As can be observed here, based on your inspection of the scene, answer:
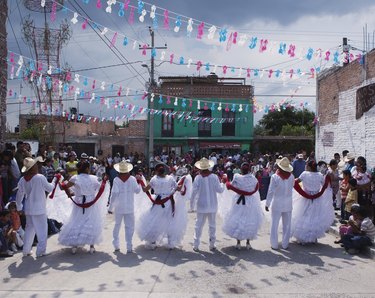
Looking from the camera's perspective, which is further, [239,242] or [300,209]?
[300,209]

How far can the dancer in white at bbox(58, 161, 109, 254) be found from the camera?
7.95 metres

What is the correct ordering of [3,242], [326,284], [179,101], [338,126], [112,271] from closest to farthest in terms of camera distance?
[326,284] < [112,271] < [3,242] < [338,126] < [179,101]

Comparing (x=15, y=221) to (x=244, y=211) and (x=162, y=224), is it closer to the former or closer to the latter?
(x=162, y=224)

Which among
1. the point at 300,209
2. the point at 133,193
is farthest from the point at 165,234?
the point at 300,209

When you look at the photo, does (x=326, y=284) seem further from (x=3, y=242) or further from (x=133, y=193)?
(x=3, y=242)

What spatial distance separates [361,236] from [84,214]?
17.0 ft

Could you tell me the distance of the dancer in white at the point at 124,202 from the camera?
26.9 ft

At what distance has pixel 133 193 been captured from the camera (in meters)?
8.38

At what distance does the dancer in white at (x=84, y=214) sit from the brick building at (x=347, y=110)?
943cm

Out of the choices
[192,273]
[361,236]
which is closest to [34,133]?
[192,273]

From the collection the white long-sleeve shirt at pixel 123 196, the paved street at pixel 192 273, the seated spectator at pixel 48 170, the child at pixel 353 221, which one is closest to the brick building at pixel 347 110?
the child at pixel 353 221

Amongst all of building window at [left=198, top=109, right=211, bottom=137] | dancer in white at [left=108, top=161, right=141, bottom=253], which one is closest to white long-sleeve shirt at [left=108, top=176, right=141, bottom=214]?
dancer in white at [left=108, top=161, right=141, bottom=253]

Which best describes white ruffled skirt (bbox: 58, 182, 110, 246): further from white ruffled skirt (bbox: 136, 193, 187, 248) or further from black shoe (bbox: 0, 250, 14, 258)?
black shoe (bbox: 0, 250, 14, 258)

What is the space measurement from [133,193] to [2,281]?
2.85m
